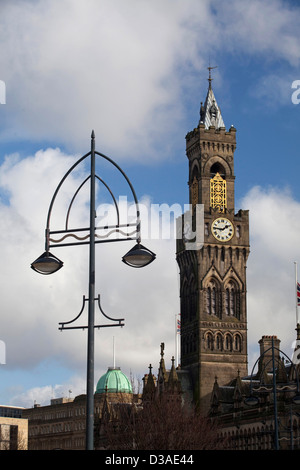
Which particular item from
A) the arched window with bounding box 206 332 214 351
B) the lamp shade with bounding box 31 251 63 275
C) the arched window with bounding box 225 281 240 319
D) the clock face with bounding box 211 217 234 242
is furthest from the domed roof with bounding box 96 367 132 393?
A: the lamp shade with bounding box 31 251 63 275

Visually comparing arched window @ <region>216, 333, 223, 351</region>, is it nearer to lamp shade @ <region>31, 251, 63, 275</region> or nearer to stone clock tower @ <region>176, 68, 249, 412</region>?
stone clock tower @ <region>176, 68, 249, 412</region>

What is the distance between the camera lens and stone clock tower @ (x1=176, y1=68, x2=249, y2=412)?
128m

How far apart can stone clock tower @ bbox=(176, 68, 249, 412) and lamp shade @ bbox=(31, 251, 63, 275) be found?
95.5 m

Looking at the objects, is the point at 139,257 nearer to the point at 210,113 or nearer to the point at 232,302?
the point at 232,302

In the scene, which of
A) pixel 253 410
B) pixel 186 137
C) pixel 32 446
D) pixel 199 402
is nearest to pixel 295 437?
pixel 253 410

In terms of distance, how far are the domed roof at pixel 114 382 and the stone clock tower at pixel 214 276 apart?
1951 inches

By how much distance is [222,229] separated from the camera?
131m

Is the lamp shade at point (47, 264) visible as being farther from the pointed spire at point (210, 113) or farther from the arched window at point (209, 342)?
the pointed spire at point (210, 113)

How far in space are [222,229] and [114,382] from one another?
6129cm

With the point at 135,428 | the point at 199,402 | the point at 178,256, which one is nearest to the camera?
the point at 135,428
